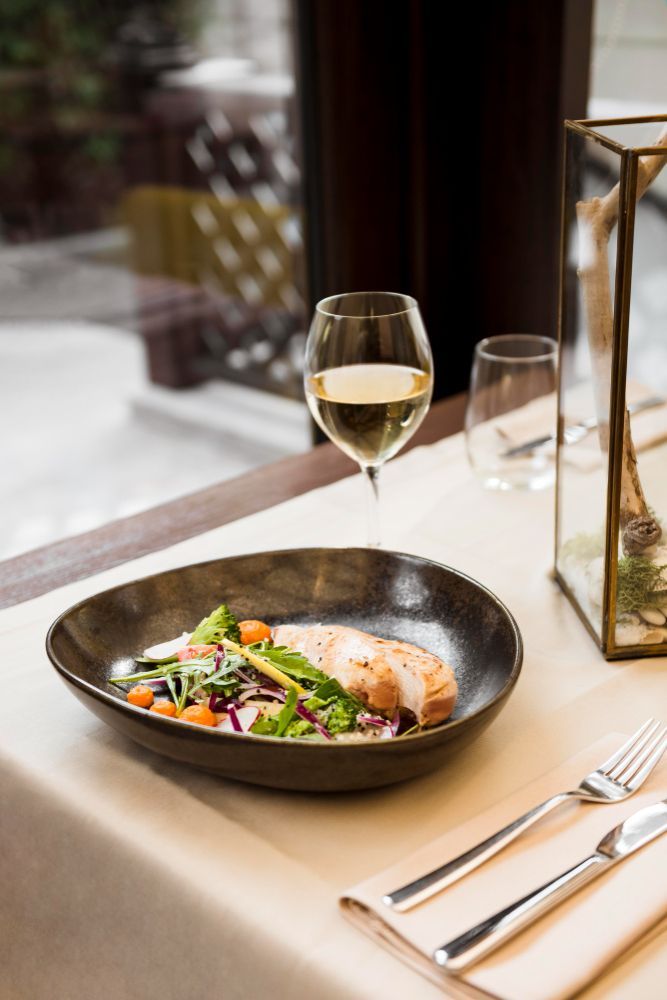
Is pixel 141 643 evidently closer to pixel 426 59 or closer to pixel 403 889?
pixel 403 889

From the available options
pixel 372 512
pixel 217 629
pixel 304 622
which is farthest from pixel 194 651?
pixel 372 512

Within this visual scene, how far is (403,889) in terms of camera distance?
2.00 feet

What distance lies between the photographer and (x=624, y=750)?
2.43 ft

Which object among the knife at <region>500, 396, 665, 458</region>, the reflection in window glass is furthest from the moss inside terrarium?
the reflection in window glass

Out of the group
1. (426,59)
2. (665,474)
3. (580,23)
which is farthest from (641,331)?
(426,59)

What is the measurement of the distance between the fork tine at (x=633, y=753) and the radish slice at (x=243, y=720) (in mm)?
231

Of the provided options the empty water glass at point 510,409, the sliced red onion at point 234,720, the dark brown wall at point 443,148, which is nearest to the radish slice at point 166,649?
the sliced red onion at point 234,720

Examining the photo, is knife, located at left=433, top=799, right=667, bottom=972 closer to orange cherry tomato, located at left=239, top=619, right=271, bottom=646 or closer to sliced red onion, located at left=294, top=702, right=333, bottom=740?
sliced red onion, located at left=294, top=702, right=333, bottom=740

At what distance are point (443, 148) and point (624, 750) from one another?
188 cm

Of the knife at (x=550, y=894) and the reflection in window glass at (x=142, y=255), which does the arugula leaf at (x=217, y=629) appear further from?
the reflection in window glass at (x=142, y=255)

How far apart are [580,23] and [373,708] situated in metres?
1.75

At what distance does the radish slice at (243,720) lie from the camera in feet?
2.37

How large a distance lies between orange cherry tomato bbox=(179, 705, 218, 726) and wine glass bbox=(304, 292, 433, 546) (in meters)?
0.31

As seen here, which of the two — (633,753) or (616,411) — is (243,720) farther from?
(616,411)
